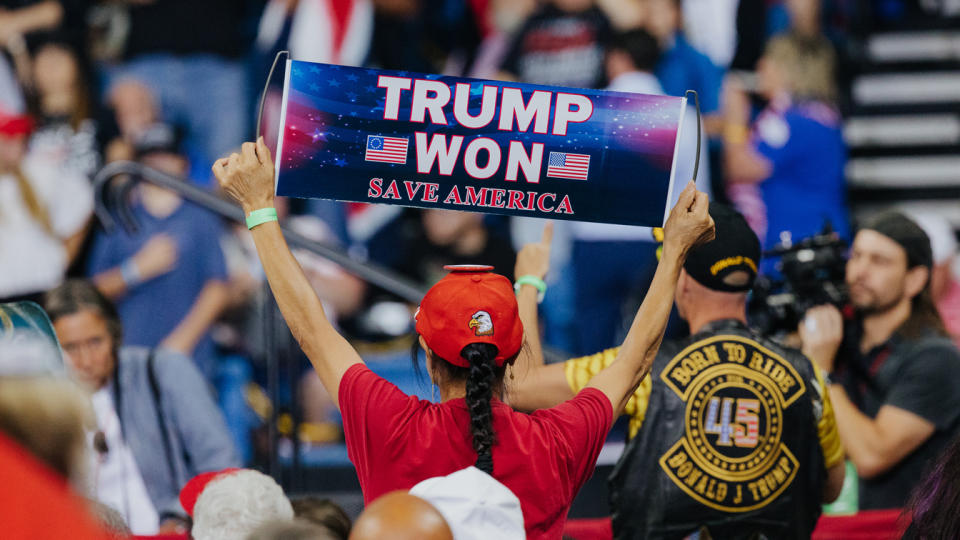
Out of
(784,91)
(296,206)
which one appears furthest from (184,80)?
(784,91)

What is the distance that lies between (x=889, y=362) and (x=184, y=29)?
5.31 metres

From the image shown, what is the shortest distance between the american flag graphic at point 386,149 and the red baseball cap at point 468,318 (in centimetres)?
45

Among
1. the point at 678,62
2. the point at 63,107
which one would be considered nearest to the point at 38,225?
the point at 63,107

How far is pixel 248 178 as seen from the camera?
9.45 feet

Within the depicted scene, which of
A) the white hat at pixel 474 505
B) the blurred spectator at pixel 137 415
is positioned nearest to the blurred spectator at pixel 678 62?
the blurred spectator at pixel 137 415

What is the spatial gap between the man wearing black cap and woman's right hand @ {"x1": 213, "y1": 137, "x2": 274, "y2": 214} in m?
0.86

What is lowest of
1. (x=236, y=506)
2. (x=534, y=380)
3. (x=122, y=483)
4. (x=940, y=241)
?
(x=122, y=483)

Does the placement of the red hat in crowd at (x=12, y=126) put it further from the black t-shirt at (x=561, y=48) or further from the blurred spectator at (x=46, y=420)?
the blurred spectator at (x=46, y=420)

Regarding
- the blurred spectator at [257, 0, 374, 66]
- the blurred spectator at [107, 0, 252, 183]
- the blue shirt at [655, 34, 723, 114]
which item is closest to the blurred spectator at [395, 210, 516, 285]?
the blurred spectator at [257, 0, 374, 66]

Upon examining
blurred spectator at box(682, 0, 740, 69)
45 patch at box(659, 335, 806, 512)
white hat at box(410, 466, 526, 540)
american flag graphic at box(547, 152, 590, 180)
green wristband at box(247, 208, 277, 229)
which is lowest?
45 patch at box(659, 335, 806, 512)

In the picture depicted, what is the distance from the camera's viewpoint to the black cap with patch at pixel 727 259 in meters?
3.44

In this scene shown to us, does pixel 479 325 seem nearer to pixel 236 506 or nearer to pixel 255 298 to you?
pixel 236 506

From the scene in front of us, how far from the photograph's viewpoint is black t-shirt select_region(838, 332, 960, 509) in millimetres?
4008

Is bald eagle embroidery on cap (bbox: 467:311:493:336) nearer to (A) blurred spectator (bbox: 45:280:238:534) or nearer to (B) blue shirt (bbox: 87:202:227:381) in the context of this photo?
(A) blurred spectator (bbox: 45:280:238:534)
